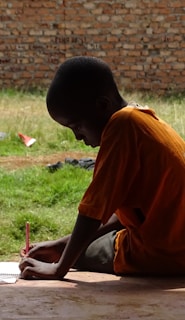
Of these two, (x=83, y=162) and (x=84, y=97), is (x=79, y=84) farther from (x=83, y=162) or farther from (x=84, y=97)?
(x=83, y=162)

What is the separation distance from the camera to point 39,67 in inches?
497

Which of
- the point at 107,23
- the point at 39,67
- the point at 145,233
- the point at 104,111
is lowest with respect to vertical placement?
the point at 39,67

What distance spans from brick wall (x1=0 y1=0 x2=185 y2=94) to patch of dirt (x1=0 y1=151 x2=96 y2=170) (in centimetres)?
510

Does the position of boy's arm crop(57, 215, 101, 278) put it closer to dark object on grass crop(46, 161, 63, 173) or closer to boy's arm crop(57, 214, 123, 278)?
boy's arm crop(57, 214, 123, 278)

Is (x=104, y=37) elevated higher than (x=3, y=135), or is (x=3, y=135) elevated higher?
(x=3, y=135)

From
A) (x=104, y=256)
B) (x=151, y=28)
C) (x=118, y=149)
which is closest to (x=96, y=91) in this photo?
(x=118, y=149)

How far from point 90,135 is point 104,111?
10cm

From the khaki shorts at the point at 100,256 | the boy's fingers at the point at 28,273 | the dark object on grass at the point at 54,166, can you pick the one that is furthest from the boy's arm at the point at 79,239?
the dark object on grass at the point at 54,166

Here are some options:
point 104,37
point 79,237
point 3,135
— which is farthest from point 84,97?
point 104,37

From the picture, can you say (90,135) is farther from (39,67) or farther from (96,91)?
(39,67)

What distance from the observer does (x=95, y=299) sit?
2.23 metres

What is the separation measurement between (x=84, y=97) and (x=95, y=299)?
75cm

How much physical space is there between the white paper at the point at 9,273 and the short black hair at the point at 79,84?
2.58 feet

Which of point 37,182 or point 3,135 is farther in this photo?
point 3,135
